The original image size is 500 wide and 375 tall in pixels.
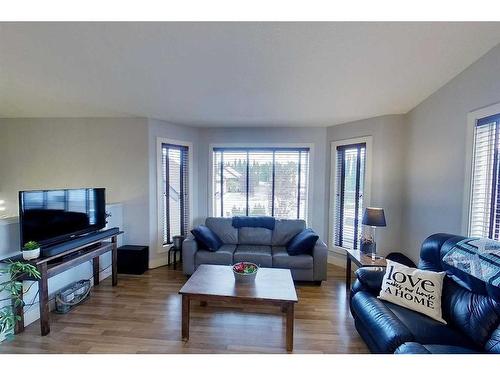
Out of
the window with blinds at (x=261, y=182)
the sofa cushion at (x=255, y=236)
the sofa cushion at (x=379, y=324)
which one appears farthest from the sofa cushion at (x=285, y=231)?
the sofa cushion at (x=379, y=324)

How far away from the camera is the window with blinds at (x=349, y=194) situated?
12.7 ft

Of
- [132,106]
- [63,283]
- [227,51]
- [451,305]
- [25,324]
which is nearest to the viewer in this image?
[451,305]

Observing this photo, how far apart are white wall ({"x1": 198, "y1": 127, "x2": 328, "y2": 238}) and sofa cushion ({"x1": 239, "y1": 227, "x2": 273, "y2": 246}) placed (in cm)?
102

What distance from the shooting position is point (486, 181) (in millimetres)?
2156

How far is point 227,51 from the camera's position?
2.02 metres

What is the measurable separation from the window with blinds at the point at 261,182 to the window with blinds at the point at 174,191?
574 mm

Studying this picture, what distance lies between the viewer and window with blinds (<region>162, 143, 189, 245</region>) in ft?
13.4

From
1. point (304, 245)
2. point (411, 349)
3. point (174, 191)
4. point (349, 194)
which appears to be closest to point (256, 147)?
point (174, 191)

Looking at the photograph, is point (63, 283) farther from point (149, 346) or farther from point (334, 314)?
point (334, 314)

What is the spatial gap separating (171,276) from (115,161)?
209 centimetres

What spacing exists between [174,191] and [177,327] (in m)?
2.44

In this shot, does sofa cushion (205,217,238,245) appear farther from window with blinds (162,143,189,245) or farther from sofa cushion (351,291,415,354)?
sofa cushion (351,291,415,354)
